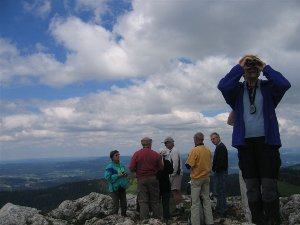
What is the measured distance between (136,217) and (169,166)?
231cm

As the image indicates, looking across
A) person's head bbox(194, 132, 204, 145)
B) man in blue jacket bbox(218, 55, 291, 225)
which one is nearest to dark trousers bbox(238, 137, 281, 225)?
man in blue jacket bbox(218, 55, 291, 225)

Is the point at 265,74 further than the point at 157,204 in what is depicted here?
No

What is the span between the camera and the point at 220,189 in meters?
13.5

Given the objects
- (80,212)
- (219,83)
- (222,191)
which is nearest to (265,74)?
(219,83)

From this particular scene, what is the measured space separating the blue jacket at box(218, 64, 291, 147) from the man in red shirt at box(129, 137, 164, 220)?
24.2 ft

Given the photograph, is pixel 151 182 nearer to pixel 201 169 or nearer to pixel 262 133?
pixel 201 169

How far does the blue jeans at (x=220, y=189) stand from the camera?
13.5m

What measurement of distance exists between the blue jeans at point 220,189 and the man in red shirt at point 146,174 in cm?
233

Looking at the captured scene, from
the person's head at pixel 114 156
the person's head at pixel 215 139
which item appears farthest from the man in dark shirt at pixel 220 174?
the person's head at pixel 114 156

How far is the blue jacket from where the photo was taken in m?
5.13

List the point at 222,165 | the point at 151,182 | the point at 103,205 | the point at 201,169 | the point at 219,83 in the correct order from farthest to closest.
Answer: the point at 103,205
the point at 222,165
the point at 151,182
the point at 201,169
the point at 219,83

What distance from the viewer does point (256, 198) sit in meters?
5.24

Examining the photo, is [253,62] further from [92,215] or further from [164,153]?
[92,215]

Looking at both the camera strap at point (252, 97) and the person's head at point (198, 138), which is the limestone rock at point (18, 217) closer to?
the person's head at point (198, 138)
